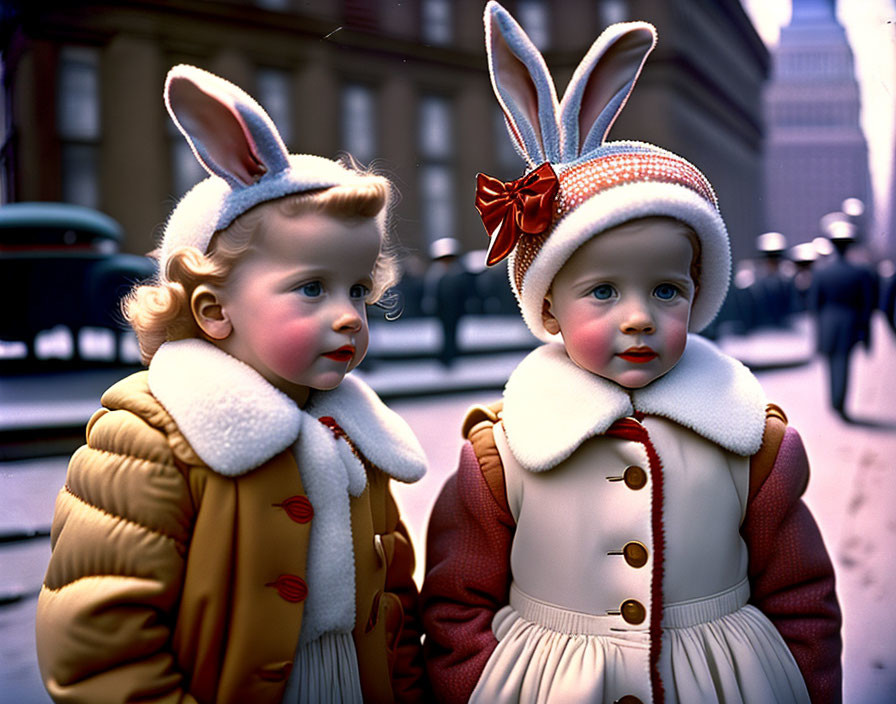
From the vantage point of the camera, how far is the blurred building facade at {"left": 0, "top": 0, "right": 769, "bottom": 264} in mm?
2383

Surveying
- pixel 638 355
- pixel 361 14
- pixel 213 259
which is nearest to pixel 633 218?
pixel 638 355

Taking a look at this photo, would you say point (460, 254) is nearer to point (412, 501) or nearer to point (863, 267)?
point (412, 501)

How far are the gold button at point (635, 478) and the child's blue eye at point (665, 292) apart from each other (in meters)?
0.32

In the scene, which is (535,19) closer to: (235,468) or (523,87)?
(523,87)

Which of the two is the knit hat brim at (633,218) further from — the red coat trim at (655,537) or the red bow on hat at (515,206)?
the red coat trim at (655,537)

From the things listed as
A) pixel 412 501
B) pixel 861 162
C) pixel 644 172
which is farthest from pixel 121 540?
pixel 861 162

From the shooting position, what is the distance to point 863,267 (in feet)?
14.4

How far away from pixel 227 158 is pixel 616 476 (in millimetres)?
883

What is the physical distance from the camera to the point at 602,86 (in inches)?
60.7

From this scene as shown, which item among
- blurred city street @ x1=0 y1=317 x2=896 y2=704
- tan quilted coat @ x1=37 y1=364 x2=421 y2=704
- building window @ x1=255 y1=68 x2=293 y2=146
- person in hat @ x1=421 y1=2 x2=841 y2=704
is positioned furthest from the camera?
building window @ x1=255 y1=68 x2=293 y2=146

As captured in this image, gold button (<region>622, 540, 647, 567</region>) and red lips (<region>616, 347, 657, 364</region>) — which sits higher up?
red lips (<region>616, 347, 657, 364</region>)

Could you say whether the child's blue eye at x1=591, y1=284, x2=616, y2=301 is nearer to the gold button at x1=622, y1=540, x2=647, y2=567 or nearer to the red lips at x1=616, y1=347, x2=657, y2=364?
the red lips at x1=616, y1=347, x2=657, y2=364

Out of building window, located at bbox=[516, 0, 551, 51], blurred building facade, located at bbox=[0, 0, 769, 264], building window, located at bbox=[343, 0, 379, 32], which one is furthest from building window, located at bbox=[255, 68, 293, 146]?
building window, located at bbox=[516, 0, 551, 51]

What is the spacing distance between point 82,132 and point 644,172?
2.08 metres
